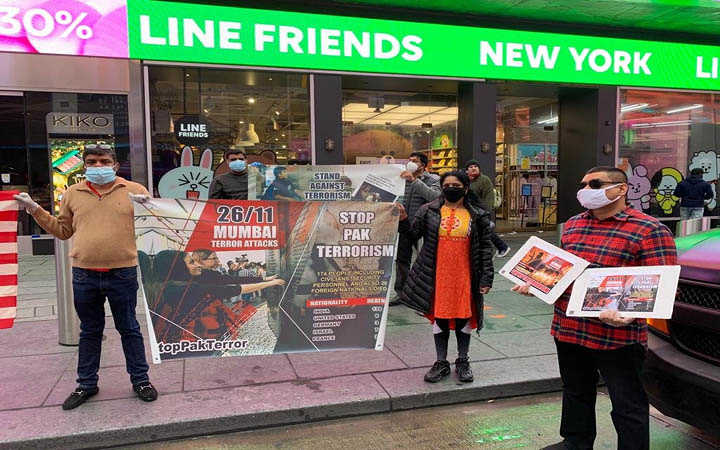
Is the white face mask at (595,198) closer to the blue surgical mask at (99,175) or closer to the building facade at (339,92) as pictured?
the blue surgical mask at (99,175)

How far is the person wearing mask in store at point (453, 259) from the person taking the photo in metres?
4.22

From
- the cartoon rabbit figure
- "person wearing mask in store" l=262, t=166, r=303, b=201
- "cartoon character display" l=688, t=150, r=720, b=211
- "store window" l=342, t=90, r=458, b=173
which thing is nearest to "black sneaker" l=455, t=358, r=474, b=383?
"person wearing mask in store" l=262, t=166, r=303, b=201

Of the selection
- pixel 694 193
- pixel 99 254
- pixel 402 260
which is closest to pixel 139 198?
pixel 99 254

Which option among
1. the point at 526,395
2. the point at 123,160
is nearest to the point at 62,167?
the point at 123,160

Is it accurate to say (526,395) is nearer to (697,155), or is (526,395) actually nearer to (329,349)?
(329,349)

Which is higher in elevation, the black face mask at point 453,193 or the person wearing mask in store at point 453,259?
the black face mask at point 453,193

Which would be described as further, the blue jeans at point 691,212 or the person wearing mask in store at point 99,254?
the blue jeans at point 691,212

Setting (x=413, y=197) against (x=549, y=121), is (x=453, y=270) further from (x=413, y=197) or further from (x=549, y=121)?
(x=549, y=121)

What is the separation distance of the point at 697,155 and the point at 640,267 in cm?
1386

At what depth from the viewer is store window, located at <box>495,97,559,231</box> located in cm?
1427

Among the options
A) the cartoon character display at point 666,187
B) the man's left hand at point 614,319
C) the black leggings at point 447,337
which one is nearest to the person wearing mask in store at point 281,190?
the black leggings at point 447,337

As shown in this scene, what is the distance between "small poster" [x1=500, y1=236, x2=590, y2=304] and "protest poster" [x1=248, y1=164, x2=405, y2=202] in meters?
1.86

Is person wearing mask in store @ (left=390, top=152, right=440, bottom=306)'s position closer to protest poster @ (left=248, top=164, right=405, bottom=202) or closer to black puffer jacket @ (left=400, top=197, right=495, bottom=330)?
protest poster @ (left=248, top=164, right=405, bottom=202)

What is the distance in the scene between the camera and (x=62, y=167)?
10.3 m
